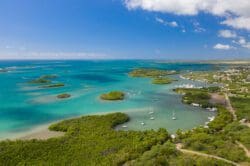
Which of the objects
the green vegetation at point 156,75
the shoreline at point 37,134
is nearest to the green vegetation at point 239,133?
the shoreline at point 37,134

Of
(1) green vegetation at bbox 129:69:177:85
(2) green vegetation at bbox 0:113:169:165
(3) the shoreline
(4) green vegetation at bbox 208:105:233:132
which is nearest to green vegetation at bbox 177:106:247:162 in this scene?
(4) green vegetation at bbox 208:105:233:132

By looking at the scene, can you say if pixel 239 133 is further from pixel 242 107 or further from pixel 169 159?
pixel 242 107

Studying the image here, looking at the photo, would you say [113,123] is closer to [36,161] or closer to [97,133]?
[97,133]

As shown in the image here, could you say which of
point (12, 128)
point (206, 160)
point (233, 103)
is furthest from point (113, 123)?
point (233, 103)

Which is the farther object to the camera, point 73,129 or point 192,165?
point 73,129

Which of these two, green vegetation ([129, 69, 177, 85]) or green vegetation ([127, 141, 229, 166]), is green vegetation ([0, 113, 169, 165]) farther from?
green vegetation ([129, 69, 177, 85])

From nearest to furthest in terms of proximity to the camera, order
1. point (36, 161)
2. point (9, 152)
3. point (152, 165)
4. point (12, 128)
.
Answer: point (152, 165) → point (36, 161) → point (9, 152) → point (12, 128)

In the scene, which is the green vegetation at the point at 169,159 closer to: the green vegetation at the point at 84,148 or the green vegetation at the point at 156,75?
the green vegetation at the point at 84,148
